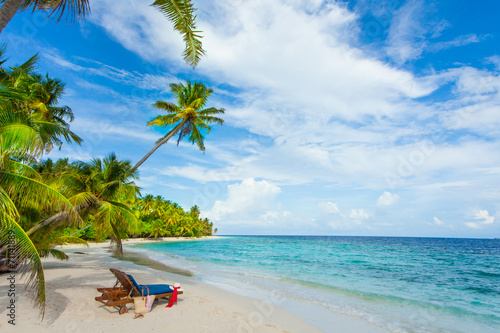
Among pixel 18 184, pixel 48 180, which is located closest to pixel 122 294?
pixel 18 184

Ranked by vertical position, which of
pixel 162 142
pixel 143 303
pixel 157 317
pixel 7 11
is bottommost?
pixel 157 317

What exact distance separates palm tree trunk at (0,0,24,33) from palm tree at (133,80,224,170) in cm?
1097

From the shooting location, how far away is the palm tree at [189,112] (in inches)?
596

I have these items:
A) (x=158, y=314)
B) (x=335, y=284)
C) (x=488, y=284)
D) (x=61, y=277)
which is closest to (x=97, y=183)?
(x=61, y=277)

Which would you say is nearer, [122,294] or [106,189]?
[122,294]

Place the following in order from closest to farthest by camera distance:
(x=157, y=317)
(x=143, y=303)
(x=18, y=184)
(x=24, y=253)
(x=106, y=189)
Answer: (x=24, y=253) < (x=18, y=184) < (x=157, y=317) < (x=143, y=303) < (x=106, y=189)

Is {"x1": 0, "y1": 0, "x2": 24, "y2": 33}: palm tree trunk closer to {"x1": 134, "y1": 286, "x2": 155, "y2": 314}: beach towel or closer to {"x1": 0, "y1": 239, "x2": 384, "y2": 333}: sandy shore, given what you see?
{"x1": 0, "y1": 239, "x2": 384, "y2": 333}: sandy shore

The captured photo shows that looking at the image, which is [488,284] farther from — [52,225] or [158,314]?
[52,225]

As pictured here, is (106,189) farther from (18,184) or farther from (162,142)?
(18,184)

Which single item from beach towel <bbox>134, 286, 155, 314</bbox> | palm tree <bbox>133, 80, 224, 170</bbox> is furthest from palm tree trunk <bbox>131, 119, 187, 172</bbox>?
beach towel <bbox>134, 286, 155, 314</bbox>

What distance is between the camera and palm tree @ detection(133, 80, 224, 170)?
15.1 meters

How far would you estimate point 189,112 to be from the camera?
15.2m

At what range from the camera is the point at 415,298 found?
34.3 ft

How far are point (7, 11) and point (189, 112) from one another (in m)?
11.6
